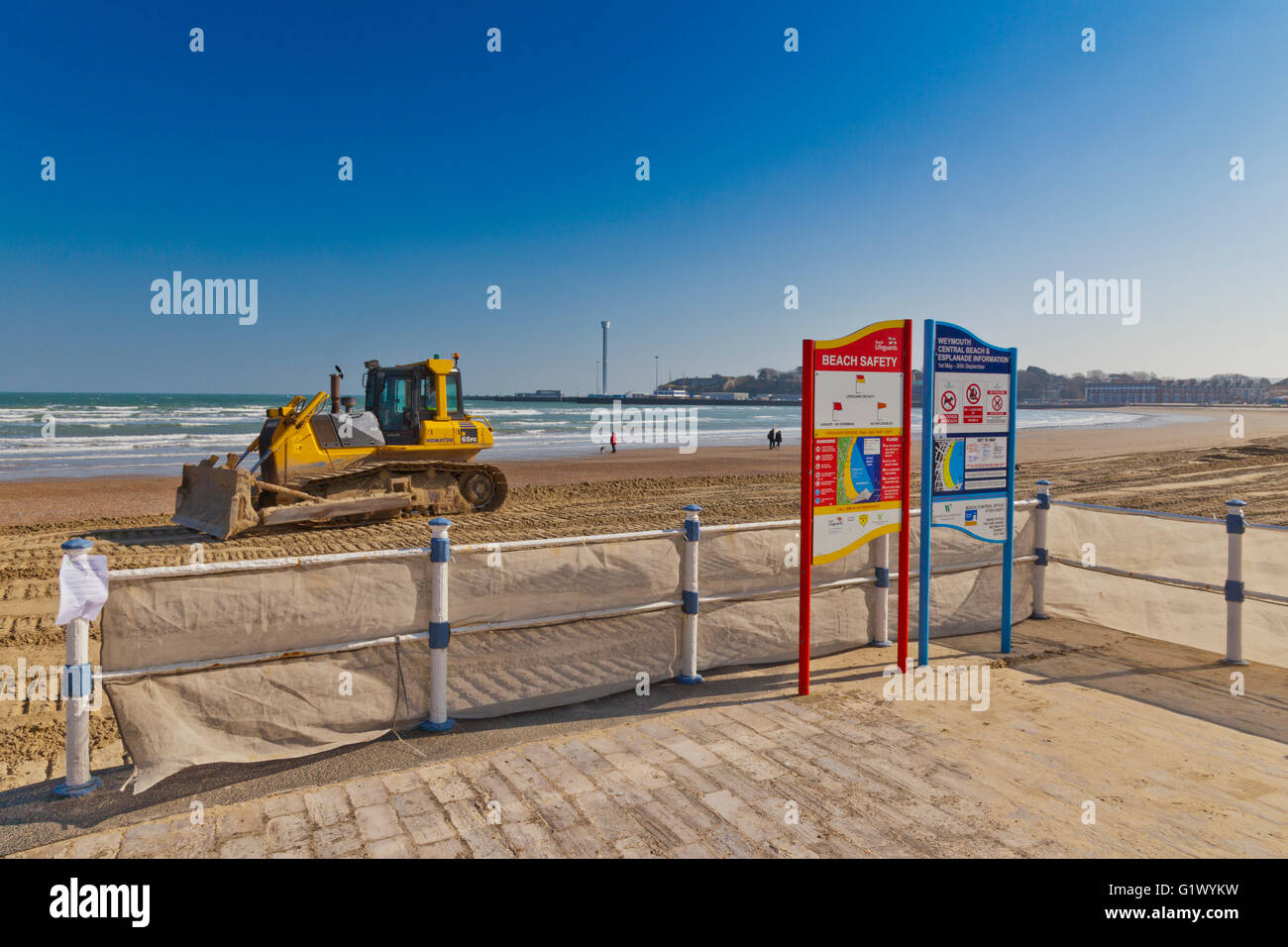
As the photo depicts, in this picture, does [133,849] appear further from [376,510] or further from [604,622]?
[376,510]

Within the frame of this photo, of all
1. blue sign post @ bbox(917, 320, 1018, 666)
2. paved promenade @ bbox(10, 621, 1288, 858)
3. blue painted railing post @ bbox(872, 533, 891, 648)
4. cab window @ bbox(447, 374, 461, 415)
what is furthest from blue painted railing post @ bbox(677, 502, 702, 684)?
cab window @ bbox(447, 374, 461, 415)

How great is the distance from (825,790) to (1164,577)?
16.7 ft

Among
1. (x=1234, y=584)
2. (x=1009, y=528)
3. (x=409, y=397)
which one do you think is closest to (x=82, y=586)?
(x=1009, y=528)

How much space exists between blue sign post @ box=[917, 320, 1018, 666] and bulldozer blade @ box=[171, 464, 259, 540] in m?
12.1

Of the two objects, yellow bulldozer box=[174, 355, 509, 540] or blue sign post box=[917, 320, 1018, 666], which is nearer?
blue sign post box=[917, 320, 1018, 666]

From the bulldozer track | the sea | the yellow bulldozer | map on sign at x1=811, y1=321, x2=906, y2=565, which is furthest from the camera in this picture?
the sea

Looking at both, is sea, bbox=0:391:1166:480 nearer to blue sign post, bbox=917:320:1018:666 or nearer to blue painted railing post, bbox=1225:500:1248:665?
blue sign post, bbox=917:320:1018:666

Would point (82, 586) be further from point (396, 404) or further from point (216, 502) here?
point (396, 404)

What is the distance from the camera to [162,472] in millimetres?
29844

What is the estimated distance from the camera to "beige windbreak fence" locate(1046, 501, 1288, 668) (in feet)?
23.3

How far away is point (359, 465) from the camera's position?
16.5 meters

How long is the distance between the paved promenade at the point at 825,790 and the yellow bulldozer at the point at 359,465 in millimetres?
11423

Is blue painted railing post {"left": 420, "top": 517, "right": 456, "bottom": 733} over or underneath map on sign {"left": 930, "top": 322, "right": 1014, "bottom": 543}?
underneath

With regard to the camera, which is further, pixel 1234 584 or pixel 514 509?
pixel 514 509
